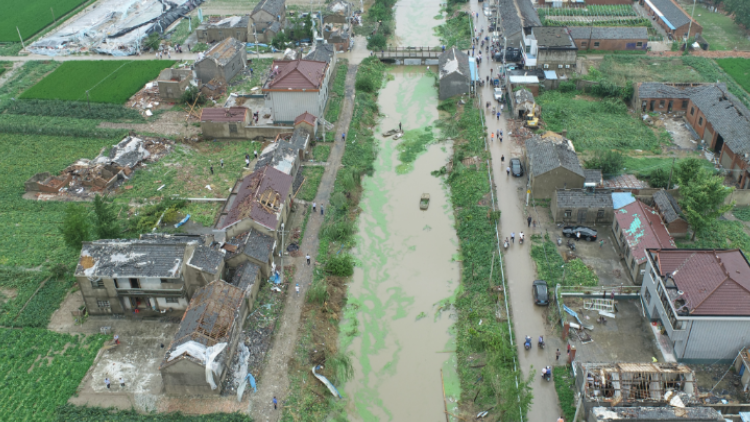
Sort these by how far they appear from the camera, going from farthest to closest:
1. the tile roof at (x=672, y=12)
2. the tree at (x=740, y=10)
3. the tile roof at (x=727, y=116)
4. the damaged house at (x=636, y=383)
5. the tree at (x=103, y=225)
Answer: the tile roof at (x=672, y=12), the tree at (x=740, y=10), the tile roof at (x=727, y=116), the tree at (x=103, y=225), the damaged house at (x=636, y=383)

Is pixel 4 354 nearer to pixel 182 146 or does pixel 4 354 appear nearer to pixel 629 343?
pixel 182 146

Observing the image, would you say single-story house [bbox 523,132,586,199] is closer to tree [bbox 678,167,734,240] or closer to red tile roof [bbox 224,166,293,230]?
tree [bbox 678,167,734,240]

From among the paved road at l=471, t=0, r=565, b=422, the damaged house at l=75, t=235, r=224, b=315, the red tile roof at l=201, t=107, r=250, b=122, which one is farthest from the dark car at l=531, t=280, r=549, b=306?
the red tile roof at l=201, t=107, r=250, b=122

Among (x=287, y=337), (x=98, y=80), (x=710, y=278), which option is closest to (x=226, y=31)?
(x=98, y=80)

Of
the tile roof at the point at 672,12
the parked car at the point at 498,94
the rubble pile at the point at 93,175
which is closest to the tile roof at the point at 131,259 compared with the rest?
the rubble pile at the point at 93,175

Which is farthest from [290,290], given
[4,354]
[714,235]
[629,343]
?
[714,235]

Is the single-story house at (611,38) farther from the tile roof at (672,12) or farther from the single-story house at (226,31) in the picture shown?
the single-story house at (226,31)
